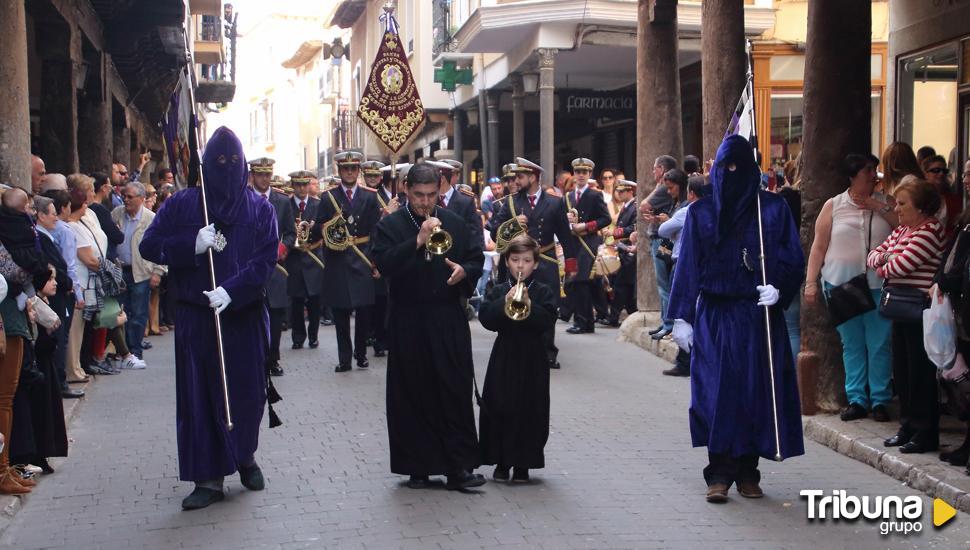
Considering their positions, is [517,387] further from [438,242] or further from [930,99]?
[930,99]

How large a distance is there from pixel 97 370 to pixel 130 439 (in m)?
3.81

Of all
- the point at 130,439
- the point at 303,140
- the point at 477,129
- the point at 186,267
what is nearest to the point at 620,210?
the point at 130,439

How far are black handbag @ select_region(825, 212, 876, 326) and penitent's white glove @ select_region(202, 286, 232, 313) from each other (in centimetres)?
421

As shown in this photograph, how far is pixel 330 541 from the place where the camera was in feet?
20.4

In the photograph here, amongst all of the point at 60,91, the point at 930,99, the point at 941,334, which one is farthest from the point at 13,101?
the point at 930,99

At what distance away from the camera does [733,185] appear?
7.15m

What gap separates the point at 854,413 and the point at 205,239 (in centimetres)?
469

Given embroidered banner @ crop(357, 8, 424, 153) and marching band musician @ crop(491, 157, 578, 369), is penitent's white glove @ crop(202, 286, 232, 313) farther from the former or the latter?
embroidered banner @ crop(357, 8, 424, 153)

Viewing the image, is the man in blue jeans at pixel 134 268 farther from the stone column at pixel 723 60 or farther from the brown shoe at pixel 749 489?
the brown shoe at pixel 749 489

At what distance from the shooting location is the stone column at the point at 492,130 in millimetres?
27938

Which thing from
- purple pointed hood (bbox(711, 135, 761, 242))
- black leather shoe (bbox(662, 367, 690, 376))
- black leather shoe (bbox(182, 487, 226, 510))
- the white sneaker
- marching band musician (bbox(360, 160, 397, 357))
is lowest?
black leather shoe (bbox(662, 367, 690, 376))

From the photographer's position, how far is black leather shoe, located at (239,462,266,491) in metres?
7.36

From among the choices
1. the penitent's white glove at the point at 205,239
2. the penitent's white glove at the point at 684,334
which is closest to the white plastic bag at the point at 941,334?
the penitent's white glove at the point at 684,334

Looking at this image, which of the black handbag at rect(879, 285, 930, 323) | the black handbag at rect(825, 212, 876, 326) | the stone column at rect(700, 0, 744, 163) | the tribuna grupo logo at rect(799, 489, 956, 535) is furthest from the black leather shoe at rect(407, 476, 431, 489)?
the stone column at rect(700, 0, 744, 163)
